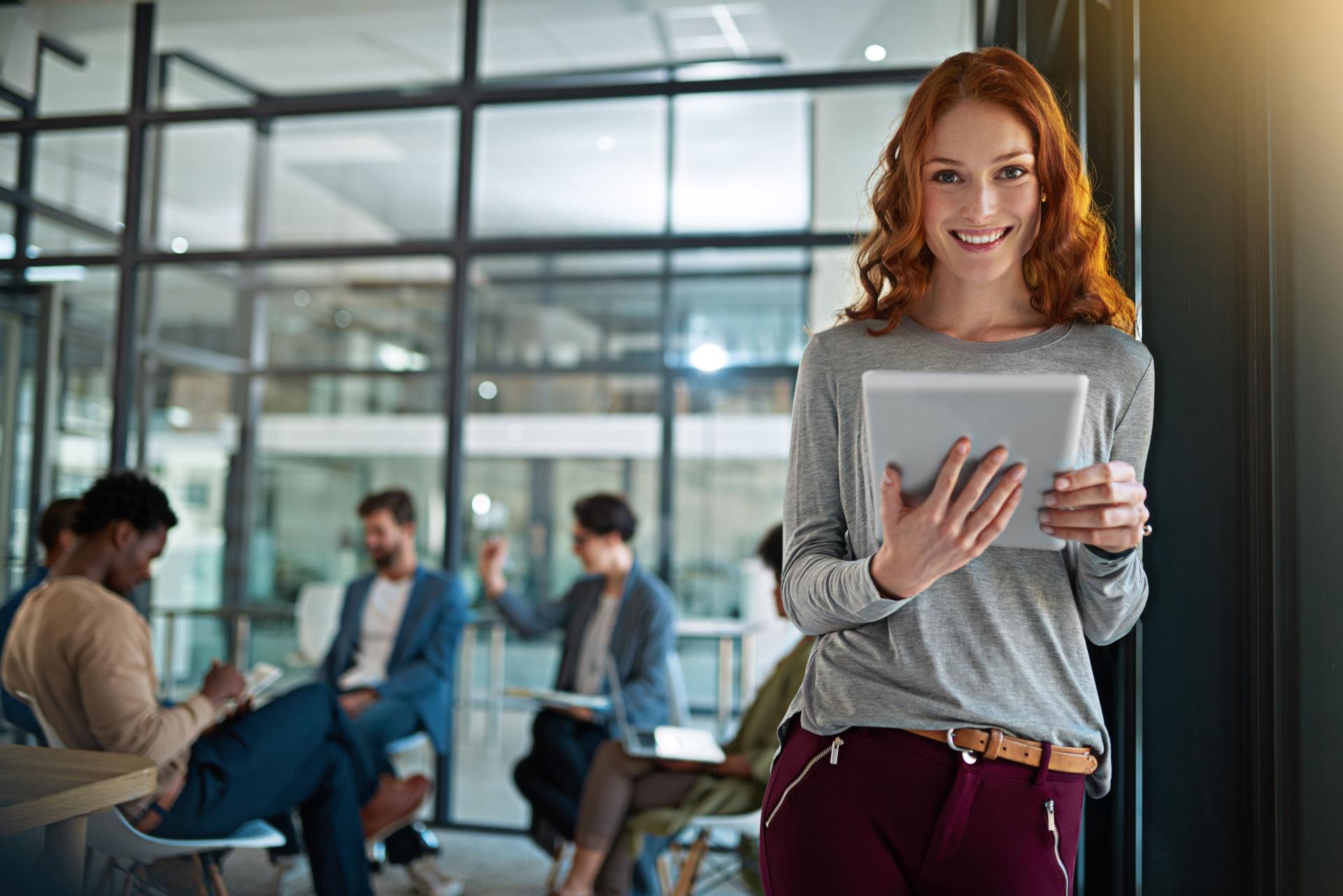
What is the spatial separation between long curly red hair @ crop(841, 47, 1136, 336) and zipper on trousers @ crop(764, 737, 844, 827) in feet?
1.49

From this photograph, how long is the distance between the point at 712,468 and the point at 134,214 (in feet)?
10.3

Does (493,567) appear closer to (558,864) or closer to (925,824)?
(558,864)

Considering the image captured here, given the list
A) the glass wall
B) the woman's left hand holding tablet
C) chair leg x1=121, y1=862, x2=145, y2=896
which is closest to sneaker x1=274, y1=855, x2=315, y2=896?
chair leg x1=121, y1=862, x2=145, y2=896

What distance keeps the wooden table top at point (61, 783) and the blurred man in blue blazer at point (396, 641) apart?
195 centimetres

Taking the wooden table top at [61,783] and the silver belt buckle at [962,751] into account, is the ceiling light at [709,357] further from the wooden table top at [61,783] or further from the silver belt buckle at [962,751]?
the silver belt buckle at [962,751]

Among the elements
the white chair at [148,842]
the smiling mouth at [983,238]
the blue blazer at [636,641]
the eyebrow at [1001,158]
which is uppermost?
the eyebrow at [1001,158]

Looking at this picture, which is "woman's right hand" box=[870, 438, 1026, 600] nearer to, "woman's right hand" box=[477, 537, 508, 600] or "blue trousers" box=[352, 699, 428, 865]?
"blue trousers" box=[352, 699, 428, 865]

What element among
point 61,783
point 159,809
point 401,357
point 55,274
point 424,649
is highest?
point 55,274

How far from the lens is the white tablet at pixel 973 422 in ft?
3.06

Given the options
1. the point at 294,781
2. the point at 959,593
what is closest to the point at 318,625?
the point at 294,781

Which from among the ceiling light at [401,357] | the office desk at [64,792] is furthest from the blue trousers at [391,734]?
the ceiling light at [401,357]

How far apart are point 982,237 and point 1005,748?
21.1 inches

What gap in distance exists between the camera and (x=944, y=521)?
3.27ft

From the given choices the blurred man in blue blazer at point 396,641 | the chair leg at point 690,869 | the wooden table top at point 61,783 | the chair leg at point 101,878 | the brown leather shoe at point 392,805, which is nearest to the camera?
the wooden table top at point 61,783
